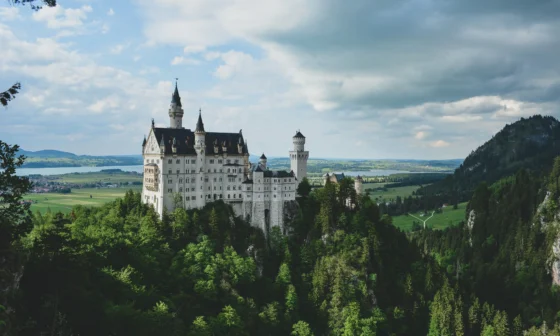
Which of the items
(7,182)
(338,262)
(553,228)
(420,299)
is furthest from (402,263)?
(7,182)

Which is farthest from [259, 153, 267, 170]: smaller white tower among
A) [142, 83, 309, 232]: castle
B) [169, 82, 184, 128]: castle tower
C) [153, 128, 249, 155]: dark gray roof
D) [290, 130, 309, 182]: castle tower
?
[169, 82, 184, 128]: castle tower

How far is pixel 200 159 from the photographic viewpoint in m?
102

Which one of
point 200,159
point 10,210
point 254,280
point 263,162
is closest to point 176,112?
point 200,159

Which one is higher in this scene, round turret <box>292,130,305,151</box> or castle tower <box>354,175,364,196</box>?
round turret <box>292,130,305,151</box>

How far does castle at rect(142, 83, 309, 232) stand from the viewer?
9812 centimetres

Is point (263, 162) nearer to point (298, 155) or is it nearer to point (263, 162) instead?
point (263, 162)

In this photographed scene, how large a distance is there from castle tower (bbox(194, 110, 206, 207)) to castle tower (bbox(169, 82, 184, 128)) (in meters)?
7.73

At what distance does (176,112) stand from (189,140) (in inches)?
344

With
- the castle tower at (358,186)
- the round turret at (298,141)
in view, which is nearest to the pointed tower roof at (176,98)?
the round turret at (298,141)

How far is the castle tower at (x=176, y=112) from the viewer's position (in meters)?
107

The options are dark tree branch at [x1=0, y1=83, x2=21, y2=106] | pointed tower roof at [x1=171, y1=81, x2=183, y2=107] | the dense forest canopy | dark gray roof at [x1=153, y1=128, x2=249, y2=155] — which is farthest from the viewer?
pointed tower roof at [x1=171, y1=81, x2=183, y2=107]

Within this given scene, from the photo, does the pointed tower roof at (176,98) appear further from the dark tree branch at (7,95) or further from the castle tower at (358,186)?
the dark tree branch at (7,95)

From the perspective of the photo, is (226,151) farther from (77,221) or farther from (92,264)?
(92,264)

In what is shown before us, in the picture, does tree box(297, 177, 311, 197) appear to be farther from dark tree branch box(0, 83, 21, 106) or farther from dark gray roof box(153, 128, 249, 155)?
dark tree branch box(0, 83, 21, 106)
